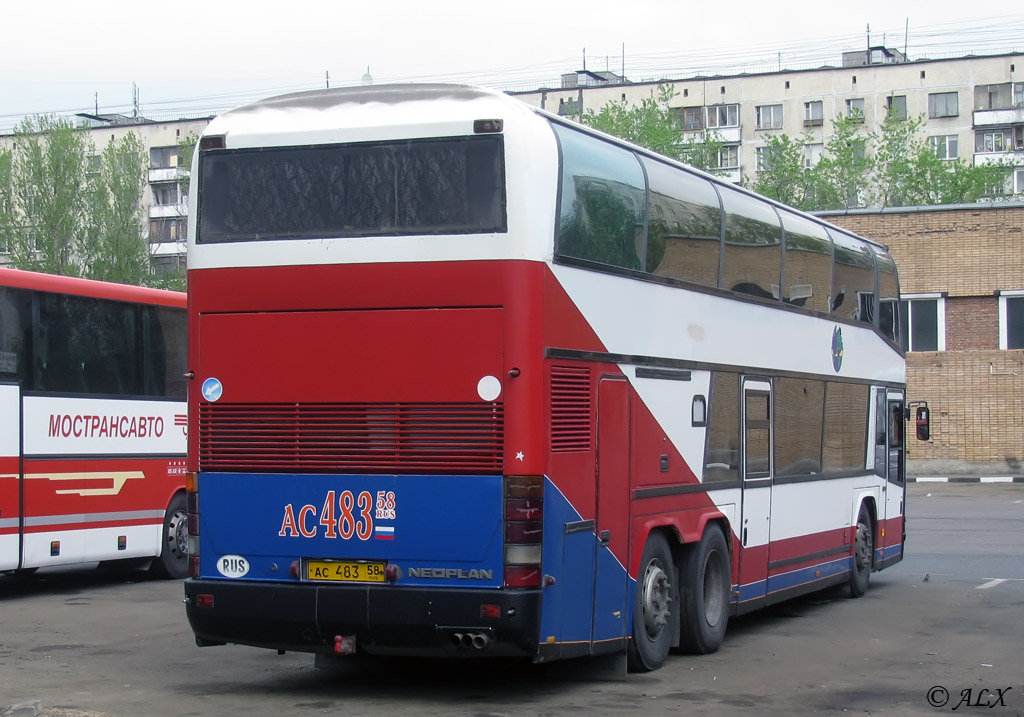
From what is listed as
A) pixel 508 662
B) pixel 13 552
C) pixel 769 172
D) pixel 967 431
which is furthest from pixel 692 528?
pixel 769 172

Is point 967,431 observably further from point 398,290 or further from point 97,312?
point 398,290

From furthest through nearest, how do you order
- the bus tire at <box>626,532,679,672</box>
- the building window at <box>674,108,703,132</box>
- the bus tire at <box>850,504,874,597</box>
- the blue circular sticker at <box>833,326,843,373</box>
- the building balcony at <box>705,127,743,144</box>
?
the building window at <box>674,108,703,132</box>, the building balcony at <box>705,127,743,144</box>, the bus tire at <box>850,504,874,597</box>, the blue circular sticker at <box>833,326,843,373</box>, the bus tire at <box>626,532,679,672</box>

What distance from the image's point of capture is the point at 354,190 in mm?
9438

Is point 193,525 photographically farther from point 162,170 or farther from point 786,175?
point 162,170

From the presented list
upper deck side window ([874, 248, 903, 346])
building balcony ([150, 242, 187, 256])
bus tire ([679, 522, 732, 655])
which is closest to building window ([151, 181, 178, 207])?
building balcony ([150, 242, 187, 256])

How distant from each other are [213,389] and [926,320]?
108ft

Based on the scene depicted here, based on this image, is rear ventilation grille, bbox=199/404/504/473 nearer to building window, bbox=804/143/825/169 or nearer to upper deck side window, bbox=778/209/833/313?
upper deck side window, bbox=778/209/833/313

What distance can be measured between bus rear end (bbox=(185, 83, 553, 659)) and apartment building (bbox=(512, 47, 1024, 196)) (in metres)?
71.5

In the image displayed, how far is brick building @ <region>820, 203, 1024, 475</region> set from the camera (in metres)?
38.9

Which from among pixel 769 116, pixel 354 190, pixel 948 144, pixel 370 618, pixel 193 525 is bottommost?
pixel 370 618

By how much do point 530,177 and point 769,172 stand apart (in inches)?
2552

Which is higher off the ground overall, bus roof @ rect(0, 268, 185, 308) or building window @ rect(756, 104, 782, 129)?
building window @ rect(756, 104, 782, 129)

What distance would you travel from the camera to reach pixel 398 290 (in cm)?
927

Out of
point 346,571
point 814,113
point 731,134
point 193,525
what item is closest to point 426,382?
point 346,571
